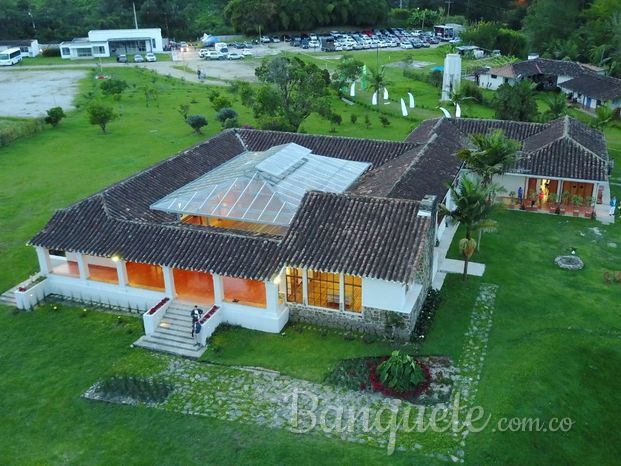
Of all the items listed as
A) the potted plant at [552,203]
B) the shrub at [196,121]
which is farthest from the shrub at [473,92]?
the potted plant at [552,203]

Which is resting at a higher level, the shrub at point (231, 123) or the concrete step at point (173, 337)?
the shrub at point (231, 123)

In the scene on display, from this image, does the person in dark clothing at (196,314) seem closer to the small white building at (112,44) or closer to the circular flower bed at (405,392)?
the circular flower bed at (405,392)

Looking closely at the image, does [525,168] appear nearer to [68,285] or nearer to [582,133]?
[582,133]

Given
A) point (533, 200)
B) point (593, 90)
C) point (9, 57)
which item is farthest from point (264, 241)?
point (9, 57)

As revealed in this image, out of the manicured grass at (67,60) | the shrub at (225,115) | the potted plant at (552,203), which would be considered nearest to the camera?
the potted plant at (552,203)

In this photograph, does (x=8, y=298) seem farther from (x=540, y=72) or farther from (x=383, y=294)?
(x=540, y=72)

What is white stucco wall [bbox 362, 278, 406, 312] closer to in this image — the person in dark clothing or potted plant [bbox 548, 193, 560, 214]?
the person in dark clothing
